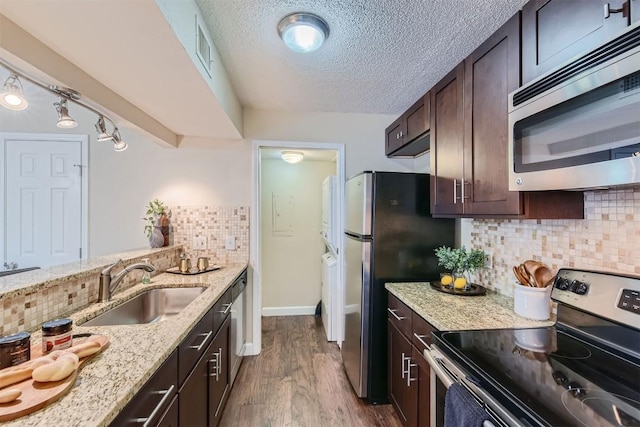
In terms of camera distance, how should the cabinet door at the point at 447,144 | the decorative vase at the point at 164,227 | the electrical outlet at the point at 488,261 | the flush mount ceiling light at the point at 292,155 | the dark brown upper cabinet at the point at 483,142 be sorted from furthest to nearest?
the flush mount ceiling light at the point at 292,155 < the decorative vase at the point at 164,227 < the electrical outlet at the point at 488,261 < the cabinet door at the point at 447,144 < the dark brown upper cabinet at the point at 483,142

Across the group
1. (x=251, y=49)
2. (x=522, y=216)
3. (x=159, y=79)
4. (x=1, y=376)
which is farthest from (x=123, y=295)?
(x=522, y=216)

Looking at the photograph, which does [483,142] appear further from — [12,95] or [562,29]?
[12,95]

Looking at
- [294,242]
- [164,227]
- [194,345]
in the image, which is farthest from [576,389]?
A: [294,242]

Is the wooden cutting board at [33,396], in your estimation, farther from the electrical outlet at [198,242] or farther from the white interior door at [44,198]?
the white interior door at [44,198]

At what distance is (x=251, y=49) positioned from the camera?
1.79 meters

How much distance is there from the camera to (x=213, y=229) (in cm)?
276

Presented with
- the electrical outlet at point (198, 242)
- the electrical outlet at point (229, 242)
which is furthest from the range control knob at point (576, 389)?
the electrical outlet at point (198, 242)

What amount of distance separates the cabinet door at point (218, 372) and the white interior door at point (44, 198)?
5.89ft

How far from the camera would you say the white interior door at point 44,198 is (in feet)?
8.66

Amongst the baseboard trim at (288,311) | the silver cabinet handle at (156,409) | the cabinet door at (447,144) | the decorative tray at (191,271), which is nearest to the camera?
the silver cabinet handle at (156,409)

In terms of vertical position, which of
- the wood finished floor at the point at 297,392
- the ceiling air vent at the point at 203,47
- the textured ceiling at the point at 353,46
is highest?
the textured ceiling at the point at 353,46

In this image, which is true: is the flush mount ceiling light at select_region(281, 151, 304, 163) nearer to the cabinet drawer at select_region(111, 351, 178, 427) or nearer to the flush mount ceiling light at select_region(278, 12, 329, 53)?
the flush mount ceiling light at select_region(278, 12, 329, 53)

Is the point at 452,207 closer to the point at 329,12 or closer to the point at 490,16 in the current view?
the point at 490,16

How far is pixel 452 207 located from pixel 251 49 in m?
1.55
